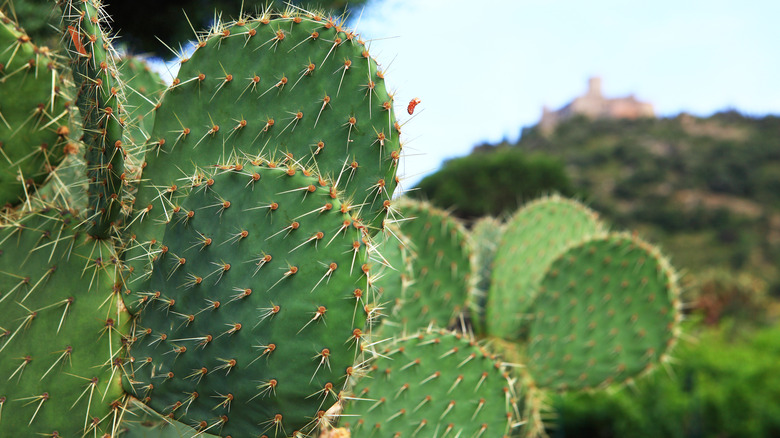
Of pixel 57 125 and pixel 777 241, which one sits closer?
pixel 57 125

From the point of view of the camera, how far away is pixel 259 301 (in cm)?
78

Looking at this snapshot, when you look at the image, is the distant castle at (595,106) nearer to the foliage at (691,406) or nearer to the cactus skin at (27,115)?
the foliage at (691,406)

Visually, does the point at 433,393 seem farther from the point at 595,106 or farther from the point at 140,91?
the point at 595,106

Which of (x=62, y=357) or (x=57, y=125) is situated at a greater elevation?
(x=57, y=125)

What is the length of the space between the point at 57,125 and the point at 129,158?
0.59 feet

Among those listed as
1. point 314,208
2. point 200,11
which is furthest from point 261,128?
point 200,11

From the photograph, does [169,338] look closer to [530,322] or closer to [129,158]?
[129,158]

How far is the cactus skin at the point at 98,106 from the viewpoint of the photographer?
86 cm

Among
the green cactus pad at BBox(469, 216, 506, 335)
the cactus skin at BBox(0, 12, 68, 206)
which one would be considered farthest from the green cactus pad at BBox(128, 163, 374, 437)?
the green cactus pad at BBox(469, 216, 506, 335)

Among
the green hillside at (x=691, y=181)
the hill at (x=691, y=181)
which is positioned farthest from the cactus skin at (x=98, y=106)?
the hill at (x=691, y=181)

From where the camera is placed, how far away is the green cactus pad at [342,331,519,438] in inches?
47.0

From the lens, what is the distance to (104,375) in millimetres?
888

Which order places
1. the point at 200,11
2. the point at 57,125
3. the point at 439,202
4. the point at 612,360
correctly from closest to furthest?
the point at 57,125 → the point at 612,360 → the point at 200,11 → the point at 439,202

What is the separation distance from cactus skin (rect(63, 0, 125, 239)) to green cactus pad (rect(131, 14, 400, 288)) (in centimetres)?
5
